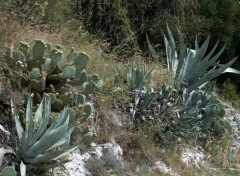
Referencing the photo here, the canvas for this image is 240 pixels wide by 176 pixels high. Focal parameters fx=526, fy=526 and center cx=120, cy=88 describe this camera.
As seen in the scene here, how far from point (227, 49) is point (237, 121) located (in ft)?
20.6

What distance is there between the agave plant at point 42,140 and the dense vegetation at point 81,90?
11 mm

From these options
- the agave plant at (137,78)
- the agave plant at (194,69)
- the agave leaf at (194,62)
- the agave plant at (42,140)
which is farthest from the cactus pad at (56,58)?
the agave leaf at (194,62)

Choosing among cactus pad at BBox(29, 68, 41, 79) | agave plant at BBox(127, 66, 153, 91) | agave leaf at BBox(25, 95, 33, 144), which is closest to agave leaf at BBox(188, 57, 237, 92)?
agave plant at BBox(127, 66, 153, 91)

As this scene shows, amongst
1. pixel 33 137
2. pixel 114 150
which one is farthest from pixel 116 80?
pixel 33 137

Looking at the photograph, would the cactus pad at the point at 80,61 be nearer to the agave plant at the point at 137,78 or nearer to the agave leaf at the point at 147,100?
the agave plant at the point at 137,78

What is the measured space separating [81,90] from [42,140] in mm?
1982

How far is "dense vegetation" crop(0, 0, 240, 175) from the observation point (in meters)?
5.88

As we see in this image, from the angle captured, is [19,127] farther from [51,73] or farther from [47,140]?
[51,73]

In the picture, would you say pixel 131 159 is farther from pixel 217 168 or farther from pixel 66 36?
pixel 66 36

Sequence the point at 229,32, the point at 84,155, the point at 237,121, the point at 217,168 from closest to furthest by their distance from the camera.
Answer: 1. the point at 84,155
2. the point at 217,168
3. the point at 237,121
4. the point at 229,32

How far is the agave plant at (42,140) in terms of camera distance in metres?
5.62

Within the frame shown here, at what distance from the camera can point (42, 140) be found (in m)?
5.61

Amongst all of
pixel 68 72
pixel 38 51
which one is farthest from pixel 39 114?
pixel 38 51

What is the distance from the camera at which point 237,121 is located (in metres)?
10.7
